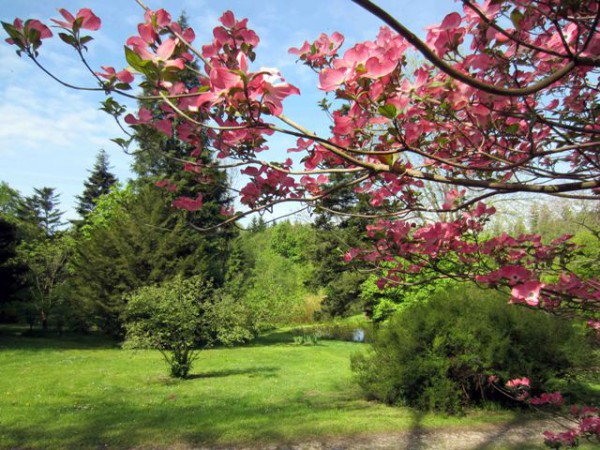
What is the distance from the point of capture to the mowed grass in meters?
4.87

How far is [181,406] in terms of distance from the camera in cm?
641

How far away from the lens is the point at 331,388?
823cm

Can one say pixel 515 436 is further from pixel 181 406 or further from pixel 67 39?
pixel 67 39

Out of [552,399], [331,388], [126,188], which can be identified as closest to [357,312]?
[126,188]

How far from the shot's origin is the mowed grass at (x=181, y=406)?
16.0 feet

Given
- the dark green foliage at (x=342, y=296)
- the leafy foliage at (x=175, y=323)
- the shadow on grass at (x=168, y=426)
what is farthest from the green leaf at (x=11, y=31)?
the dark green foliage at (x=342, y=296)

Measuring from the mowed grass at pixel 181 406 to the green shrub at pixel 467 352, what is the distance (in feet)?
1.19

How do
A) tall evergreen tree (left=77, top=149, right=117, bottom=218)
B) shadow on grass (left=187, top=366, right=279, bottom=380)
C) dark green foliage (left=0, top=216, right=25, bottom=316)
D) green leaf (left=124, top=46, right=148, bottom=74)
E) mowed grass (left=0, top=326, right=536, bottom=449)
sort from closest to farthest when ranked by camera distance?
green leaf (left=124, top=46, right=148, bottom=74)
mowed grass (left=0, top=326, right=536, bottom=449)
shadow on grass (left=187, top=366, right=279, bottom=380)
dark green foliage (left=0, top=216, right=25, bottom=316)
tall evergreen tree (left=77, top=149, right=117, bottom=218)

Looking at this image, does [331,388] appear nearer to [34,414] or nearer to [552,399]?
[34,414]

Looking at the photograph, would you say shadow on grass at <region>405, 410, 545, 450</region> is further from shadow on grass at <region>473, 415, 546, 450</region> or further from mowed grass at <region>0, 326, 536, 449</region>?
mowed grass at <region>0, 326, 536, 449</region>

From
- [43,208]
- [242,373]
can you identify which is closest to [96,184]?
[43,208]

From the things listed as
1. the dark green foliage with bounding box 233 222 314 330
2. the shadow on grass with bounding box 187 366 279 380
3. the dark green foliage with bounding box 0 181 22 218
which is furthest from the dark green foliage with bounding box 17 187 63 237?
the shadow on grass with bounding box 187 366 279 380

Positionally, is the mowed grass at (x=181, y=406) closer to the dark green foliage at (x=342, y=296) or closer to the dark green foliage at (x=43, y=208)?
the dark green foliage at (x=342, y=296)

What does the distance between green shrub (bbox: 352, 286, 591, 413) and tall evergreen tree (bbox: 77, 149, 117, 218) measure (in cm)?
3199
